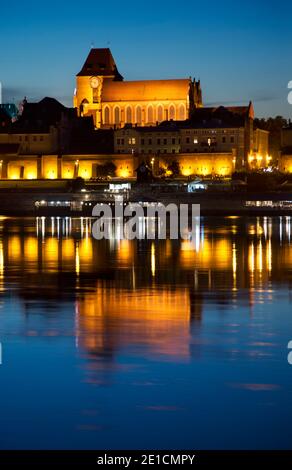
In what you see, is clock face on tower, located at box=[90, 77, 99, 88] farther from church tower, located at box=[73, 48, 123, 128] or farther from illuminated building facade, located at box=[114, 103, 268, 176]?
illuminated building facade, located at box=[114, 103, 268, 176]

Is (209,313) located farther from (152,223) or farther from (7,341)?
(152,223)

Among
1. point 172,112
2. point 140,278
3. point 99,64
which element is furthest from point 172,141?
point 140,278

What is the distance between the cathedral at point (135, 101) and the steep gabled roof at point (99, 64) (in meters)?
2.10

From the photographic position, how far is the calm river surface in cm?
798

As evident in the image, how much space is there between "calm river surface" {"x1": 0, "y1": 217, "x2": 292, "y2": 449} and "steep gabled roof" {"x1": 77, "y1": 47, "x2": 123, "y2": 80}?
101 m

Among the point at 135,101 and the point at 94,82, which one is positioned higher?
the point at 94,82

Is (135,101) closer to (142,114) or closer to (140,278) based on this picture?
(142,114)

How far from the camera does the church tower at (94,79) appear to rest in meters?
115

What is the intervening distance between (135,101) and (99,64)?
33.4 feet

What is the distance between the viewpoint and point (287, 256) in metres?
24.3

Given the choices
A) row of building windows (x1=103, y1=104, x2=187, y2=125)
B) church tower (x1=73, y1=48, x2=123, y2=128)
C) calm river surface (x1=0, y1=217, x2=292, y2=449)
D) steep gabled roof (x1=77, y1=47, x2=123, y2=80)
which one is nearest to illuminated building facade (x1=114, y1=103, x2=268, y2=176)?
row of building windows (x1=103, y1=104, x2=187, y2=125)

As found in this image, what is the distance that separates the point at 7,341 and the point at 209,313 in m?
3.39

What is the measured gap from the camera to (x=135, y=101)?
114688 mm
